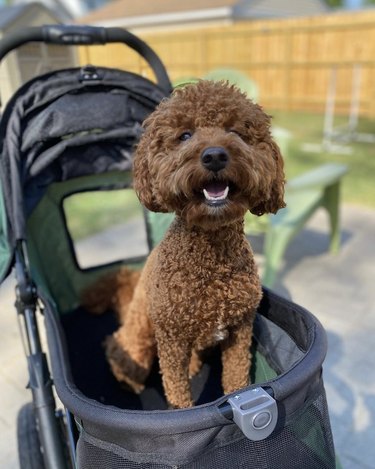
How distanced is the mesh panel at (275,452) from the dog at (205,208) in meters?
0.42

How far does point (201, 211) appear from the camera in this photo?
1222 mm

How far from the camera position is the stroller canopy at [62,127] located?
6.01 ft

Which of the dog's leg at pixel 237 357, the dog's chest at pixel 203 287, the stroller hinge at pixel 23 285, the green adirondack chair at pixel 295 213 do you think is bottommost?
the green adirondack chair at pixel 295 213

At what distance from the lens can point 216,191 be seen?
1.22 metres

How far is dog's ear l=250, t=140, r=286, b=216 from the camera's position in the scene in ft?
4.38

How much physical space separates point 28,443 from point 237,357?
93cm

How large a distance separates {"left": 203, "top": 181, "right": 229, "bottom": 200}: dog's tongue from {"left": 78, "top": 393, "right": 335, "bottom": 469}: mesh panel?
0.58 m

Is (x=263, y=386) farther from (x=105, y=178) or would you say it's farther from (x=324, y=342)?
(x=105, y=178)

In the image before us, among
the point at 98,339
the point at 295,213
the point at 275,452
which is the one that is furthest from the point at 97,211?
the point at 275,452

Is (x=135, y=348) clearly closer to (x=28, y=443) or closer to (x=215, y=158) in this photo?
(x=28, y=443)

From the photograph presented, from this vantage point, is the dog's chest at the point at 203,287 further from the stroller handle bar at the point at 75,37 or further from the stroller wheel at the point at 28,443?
the stroller handle bar at the point at 75,37

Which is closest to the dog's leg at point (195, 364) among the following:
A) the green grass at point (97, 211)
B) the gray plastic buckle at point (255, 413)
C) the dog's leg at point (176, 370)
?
the dog's leg at point (176, 370)

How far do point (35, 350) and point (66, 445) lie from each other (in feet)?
1.18

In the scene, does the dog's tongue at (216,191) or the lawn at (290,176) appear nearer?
the dog's tongue at (216,191)
